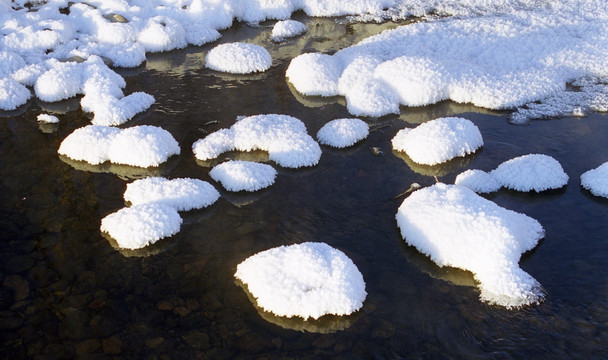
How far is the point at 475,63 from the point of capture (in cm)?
1296

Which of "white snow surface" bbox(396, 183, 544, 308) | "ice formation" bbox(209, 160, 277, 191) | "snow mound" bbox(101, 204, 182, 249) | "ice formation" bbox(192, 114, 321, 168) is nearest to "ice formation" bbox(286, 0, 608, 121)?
"ice formation" bbox(192, 114, 321, 168)

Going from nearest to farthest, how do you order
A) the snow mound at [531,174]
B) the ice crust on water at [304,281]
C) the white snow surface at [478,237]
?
the ice crust on water at [304,281] < the white snow surface at [478,237] < the snow mound at [531,174]

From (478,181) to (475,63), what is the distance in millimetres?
4796

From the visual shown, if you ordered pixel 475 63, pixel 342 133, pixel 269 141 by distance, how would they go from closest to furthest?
pixel 269 141
pixel 342 133
pixel 475 63

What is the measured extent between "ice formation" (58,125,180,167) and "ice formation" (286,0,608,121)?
3.59 metres

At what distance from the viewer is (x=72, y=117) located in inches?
448

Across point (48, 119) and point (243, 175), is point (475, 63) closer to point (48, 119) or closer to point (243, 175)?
point (243, 175)

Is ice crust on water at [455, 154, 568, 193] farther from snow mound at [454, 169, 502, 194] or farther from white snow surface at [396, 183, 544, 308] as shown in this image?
white snow surface at [396, 183, 544, 308]

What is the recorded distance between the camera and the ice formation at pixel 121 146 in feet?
31.9

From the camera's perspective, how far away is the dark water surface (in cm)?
651

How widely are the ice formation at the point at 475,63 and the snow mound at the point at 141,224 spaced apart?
4.71 meters

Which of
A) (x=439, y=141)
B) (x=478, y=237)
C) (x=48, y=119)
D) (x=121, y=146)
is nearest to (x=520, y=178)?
(x=439, y=141)

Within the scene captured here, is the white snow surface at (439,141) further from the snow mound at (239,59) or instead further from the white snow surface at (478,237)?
the snow mound at (239,59)

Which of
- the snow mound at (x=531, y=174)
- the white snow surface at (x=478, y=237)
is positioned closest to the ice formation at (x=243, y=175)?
the white snow surface at (x=478, y=237)
